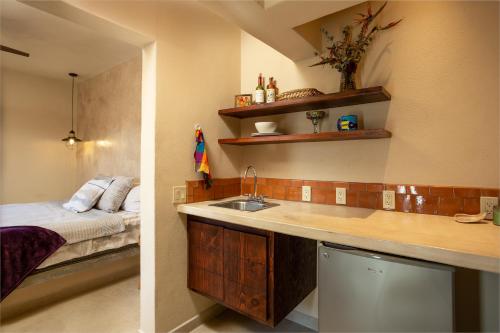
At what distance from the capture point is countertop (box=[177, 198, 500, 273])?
3.07 ft

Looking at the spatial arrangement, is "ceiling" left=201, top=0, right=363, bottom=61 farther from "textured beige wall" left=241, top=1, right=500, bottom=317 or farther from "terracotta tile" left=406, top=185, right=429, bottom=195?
"terracotta tile" left=406, top=185, right=429, bottom=195

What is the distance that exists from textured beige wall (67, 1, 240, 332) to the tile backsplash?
0.59 ft

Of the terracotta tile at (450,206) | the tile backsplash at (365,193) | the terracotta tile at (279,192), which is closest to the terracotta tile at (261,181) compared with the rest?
the tile backsplash at (365,193)

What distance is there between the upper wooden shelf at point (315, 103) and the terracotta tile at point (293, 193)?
64cm

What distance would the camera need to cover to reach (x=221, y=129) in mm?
2230

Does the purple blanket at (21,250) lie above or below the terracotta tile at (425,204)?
below

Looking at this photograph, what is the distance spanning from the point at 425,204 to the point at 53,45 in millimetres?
4270

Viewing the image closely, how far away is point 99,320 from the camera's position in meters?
2.09

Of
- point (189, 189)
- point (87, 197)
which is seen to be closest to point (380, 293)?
point (189, 189)

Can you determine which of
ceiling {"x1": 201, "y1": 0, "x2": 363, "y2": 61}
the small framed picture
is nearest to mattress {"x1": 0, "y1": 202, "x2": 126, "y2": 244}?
the small framed picture

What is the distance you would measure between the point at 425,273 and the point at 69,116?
5.64 metres

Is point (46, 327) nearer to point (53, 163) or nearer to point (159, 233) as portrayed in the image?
point (159, 233)

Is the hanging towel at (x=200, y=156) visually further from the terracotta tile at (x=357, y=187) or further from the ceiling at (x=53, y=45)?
the ceiling at (x=53, y=45)

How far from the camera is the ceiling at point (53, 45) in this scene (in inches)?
102
